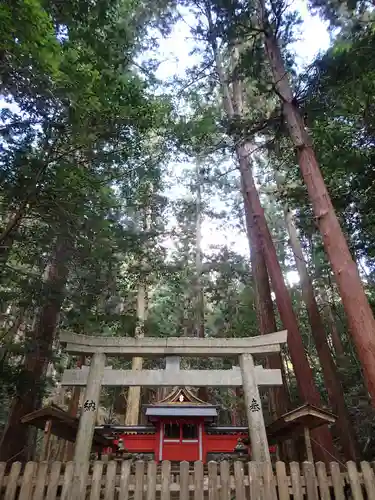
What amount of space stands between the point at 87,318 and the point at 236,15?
798 centimetres

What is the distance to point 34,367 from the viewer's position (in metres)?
8.48

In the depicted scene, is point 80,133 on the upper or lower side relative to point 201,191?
lower

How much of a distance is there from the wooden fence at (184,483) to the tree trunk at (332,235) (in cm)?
100

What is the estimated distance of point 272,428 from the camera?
283 inches

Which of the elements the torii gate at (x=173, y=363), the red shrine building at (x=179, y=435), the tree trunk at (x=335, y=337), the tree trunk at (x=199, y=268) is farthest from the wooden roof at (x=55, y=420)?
the tree trunk at (x=335, y=337)

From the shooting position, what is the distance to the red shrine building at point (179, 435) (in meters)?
9.30

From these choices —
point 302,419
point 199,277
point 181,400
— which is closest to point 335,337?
point 199,277

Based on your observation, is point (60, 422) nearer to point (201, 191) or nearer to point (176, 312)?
point (176, 312)

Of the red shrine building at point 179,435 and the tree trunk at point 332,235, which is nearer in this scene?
the tree trunk at point 332,235

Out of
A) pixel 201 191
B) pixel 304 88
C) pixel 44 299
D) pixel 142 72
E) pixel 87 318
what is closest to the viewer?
pixel 304 88

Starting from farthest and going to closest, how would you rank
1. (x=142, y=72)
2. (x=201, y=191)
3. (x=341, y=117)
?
(x=201, y=191), (x=142, y=72), (x=341, y=117)

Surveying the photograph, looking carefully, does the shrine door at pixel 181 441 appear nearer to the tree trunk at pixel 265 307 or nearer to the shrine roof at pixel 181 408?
the shrine roof at pixel 181 408

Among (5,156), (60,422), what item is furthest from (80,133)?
(60,422)

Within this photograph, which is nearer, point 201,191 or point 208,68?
point 208,68
